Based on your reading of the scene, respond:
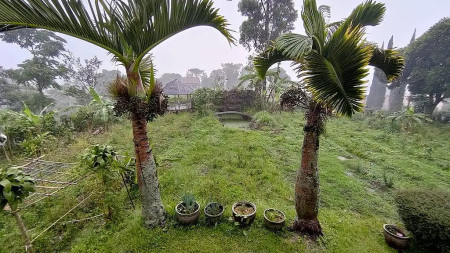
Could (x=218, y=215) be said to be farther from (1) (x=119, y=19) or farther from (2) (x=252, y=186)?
(1) (x=119, y=19)

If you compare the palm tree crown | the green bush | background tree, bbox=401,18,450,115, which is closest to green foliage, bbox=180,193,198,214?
the palm tree crown

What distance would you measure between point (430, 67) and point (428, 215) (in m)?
20.5

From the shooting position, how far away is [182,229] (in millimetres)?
3303

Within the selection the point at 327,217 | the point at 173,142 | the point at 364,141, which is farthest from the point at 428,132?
the point at 173,142

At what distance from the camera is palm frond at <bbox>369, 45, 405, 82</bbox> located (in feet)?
9.30

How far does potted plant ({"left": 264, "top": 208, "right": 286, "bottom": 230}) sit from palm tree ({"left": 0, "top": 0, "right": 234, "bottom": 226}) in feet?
7.06

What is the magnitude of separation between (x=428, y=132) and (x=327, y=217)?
12583 millimetres

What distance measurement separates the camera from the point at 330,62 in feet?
6.95

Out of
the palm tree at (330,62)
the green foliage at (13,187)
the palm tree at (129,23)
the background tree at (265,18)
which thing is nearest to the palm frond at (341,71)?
the palm tree at (330,62)

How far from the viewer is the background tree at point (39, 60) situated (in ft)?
47.1

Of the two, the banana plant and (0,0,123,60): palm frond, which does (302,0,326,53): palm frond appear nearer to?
(0,0,123,60): palm frond

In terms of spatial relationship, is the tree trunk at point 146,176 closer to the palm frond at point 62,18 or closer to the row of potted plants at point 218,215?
the row of potted plants at point 218,215

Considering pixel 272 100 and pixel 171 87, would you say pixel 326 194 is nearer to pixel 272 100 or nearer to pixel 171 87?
pixel 272 100

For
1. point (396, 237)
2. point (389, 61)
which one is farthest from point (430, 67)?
point (396, 237)
